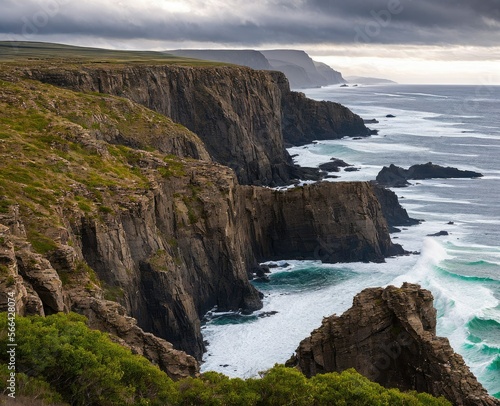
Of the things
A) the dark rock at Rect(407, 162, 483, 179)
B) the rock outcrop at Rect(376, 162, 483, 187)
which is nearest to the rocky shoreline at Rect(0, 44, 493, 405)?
the rock outcrop at Rect(376, 162, 483, 187)

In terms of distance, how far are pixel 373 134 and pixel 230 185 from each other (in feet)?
436

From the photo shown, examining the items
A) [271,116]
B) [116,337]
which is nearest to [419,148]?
[271,116]

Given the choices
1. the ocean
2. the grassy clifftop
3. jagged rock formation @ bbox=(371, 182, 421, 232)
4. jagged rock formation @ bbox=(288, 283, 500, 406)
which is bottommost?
the ocean

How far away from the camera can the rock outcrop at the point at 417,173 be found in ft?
424

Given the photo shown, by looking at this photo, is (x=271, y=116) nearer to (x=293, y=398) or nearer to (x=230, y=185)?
(x=230, y=185)

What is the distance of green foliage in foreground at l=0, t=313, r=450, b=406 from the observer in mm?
31328

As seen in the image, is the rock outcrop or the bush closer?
the bush

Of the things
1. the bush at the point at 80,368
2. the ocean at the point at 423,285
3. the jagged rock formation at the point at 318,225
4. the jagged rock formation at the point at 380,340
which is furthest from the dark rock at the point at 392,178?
the bush at the point at 80,368

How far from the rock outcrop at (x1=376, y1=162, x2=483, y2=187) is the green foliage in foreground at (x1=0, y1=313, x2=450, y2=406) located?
3764 inches

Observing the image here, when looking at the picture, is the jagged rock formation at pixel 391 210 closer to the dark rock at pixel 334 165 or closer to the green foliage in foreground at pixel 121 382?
the dark rock at pixel 334 165

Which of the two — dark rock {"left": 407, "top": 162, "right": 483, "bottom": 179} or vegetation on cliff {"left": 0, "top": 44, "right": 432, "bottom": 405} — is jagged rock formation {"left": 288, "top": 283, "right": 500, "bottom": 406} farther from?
dark rock {"left": 407, "top": 162, "right": 483, "bottom": 179}

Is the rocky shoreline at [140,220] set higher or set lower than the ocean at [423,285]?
higher

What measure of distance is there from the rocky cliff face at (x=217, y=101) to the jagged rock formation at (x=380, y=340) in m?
61.8

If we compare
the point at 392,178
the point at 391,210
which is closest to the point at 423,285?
the point at 391,210
